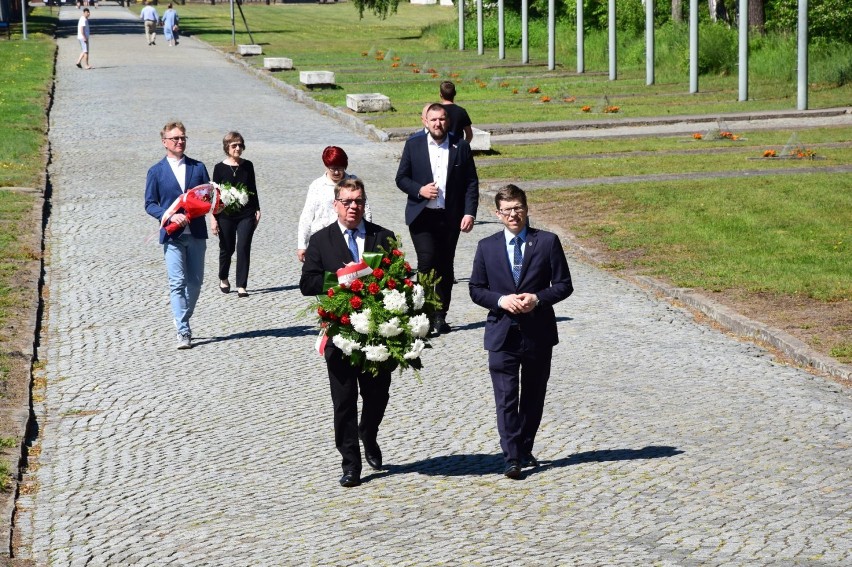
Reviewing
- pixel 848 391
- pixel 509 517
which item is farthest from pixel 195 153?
pixel 509 517

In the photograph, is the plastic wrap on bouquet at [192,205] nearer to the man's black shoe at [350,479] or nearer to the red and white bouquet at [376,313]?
the red and white bouquet at [376,313]

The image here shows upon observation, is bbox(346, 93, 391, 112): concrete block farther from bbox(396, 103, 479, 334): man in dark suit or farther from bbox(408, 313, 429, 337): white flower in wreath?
bbox(408, 313, 429, 337): white flower in wreath

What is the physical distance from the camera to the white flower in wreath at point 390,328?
7.69 metres

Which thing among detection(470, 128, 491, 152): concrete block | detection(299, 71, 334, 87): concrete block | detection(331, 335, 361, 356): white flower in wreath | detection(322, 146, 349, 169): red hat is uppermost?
detection(299, 71, 334, 87): concrete block

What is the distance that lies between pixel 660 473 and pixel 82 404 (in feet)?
14.7

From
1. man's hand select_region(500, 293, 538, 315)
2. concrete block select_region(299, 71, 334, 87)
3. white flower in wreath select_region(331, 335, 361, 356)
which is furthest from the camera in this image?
concrete block select_region(299, 71, 334, 87)

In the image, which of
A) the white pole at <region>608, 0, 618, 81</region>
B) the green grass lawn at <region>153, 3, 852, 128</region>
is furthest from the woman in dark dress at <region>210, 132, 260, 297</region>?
the white pole at <region>608, 0, 618, 81</region>

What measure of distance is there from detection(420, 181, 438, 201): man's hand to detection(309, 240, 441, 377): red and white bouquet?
147 inches

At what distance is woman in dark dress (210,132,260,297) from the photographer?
14133mm

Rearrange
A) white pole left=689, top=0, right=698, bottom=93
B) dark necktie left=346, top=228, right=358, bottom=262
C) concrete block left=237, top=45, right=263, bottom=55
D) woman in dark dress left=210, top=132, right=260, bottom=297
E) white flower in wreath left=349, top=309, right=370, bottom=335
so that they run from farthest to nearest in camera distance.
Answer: concrete block left=237, top=45, right=263, bottom=55
white pole left=689, top=0, right=698, bottom=93
woman in dark dress left=210, top=132, right=260, bottom=297
dark necktie left=346, top=228, right=358, bottom=262
white flower in wreath left=349, top=309, right=370, bottom=335

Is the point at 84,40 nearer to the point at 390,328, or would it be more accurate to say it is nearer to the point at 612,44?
the point at 612,44

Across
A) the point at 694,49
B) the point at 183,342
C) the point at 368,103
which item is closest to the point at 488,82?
the point at 694,49

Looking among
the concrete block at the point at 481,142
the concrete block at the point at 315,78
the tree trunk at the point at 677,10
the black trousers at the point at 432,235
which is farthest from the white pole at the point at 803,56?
the black trousers at the point at 432,235

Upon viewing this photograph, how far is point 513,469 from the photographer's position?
8094 mm
